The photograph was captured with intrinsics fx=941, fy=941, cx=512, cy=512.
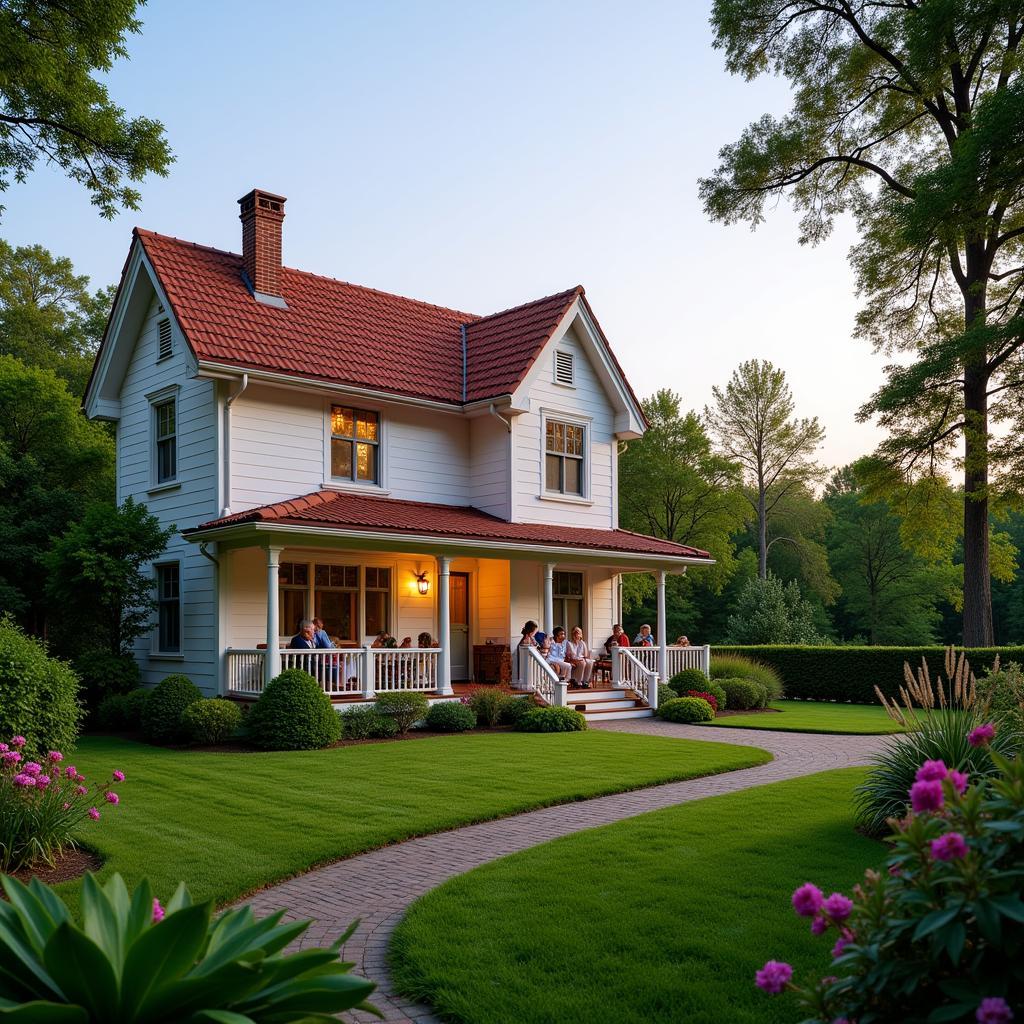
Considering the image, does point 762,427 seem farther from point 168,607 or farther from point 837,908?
point 837,908

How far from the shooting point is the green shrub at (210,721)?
15070mm

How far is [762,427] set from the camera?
4744cm

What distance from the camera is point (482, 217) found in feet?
71.0

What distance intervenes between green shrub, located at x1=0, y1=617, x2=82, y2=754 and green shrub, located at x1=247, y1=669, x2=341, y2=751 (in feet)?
14.0

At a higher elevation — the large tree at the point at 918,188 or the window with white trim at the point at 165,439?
the large tree at the point at 918,188

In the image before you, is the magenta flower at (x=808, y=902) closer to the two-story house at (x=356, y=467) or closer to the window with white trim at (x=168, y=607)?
the two-story house at (x=356, y=467)

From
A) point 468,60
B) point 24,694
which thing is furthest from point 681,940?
point 468,60

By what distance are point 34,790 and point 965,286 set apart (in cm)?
2602

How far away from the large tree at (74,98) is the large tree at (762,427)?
35.3 meters

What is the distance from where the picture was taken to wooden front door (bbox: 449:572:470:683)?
2183 centimetres

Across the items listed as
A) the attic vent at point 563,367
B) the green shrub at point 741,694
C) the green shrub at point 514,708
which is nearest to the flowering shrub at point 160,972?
the green shrub at point 514,708

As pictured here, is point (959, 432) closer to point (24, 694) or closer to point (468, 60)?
point (468, 60)

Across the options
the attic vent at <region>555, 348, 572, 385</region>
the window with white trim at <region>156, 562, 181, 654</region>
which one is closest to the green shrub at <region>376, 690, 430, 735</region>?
the window with white trim at <region>156, 562, 181, 654</region>

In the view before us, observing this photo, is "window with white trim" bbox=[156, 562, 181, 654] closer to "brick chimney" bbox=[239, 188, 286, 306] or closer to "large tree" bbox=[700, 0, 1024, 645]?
"brick chimney" bbox=[239, 188, 286, 306]
